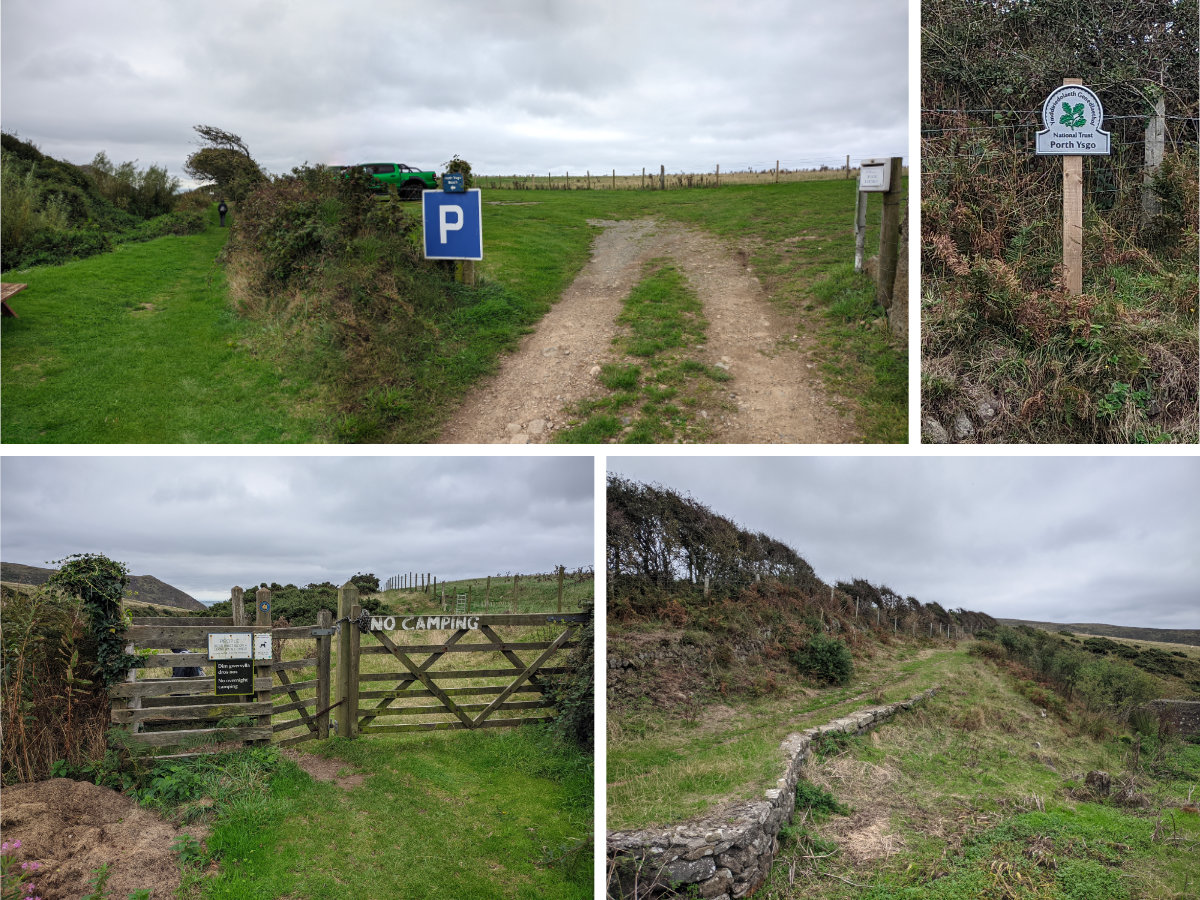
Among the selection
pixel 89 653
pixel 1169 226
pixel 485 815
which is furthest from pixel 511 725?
pixel 1169 226

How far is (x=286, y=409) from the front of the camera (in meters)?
7.13

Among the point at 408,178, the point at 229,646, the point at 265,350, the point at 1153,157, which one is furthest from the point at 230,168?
the point at 1153,157

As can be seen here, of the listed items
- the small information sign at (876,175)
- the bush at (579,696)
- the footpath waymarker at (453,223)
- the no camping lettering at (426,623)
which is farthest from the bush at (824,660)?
the footpath waymarker at (453,223)

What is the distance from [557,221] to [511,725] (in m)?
10.5

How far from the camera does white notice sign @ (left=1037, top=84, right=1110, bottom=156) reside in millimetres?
6000

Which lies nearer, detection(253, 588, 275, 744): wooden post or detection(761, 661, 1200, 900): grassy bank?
detection(761, 661, 1200, 900): grassy bank

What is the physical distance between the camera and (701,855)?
503 cm

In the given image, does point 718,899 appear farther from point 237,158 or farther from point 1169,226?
point 237,158

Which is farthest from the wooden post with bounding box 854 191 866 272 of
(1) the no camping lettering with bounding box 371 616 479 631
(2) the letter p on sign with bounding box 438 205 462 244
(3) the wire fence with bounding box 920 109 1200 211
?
(1) the no camping lettering with bounding box 371 616 479 631

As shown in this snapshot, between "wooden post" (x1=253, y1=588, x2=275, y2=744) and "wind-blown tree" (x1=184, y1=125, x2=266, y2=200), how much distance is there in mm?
9533

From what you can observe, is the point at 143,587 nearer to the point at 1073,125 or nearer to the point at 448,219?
the point at 448,219

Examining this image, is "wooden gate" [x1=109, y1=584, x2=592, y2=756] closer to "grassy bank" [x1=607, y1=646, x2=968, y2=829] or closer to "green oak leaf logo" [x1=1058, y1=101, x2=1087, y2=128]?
"grassy bank" [x1=607, y1=646, x2=968, y2=829]

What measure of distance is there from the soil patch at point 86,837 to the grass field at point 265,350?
3.16 m

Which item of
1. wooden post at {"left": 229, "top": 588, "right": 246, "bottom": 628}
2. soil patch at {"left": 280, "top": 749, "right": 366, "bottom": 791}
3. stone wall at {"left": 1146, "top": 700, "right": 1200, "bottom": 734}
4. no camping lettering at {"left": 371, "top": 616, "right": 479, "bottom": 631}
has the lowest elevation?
stone wall at {"left": 1146, "top": 700, "right": 1200, "bottom": 734}
